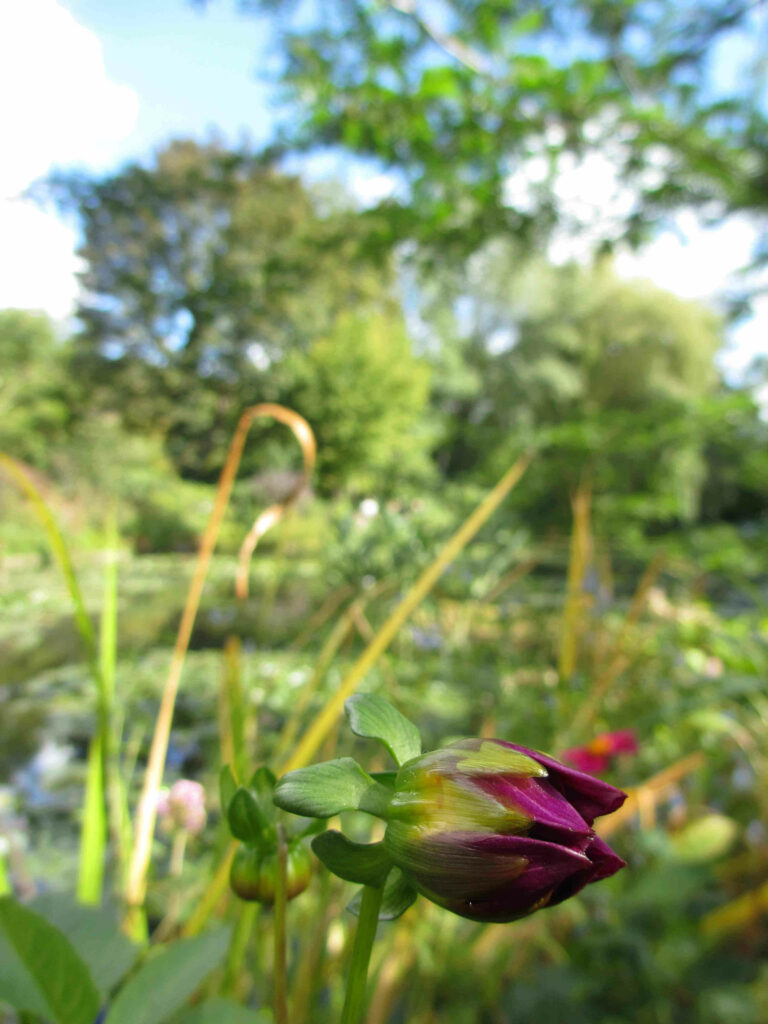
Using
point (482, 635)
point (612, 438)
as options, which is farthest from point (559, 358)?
point (482, 635)

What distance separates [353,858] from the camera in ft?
0.31

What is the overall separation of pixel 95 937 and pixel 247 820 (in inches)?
3.2

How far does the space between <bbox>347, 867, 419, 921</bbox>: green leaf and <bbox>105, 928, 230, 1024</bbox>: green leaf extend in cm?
5

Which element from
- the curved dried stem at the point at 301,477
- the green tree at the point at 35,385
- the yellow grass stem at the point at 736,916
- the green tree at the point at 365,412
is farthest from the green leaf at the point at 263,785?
the green tree at the point at 35,385

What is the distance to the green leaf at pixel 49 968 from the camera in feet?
0.32

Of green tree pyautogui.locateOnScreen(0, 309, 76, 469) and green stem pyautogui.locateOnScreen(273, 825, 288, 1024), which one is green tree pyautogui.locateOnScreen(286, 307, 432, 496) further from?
green tree pyautogui.locateOnScreen(0, 309, 76, 469)

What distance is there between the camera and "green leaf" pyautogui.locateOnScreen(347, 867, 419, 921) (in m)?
0.10

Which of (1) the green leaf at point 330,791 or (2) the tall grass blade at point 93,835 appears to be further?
(2) the tall grass blade at point 93,835

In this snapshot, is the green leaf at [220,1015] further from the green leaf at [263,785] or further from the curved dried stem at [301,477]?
the curved dried stem at [301,477]

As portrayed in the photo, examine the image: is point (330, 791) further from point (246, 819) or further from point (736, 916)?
point (736, 916)

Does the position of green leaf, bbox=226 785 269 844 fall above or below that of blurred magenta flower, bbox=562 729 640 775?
above

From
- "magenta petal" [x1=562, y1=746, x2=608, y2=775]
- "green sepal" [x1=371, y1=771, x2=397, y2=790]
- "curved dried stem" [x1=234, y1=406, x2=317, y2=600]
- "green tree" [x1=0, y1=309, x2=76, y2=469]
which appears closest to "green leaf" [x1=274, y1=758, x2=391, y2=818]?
"green sepal" [x1=371, y1=771, x2=397, y2=790]

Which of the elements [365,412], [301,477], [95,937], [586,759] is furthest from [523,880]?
[365,412]

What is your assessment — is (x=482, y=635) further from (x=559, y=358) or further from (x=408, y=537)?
(x=559, y=358)
